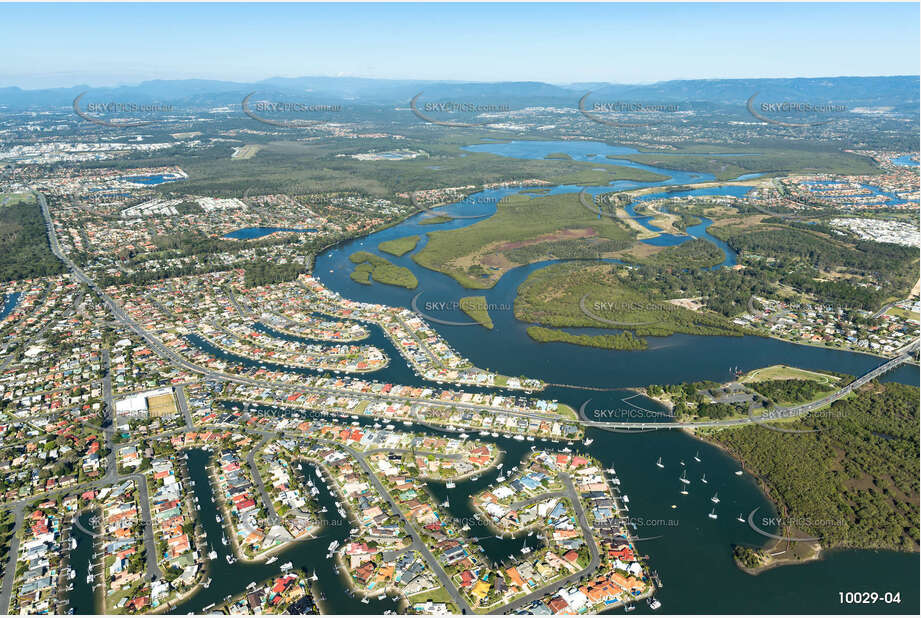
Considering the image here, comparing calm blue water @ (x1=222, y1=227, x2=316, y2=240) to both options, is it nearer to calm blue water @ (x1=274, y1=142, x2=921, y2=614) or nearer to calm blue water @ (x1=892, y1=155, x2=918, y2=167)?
calm blue water @ (x1=274, y1=142, x2=921, y2=614)

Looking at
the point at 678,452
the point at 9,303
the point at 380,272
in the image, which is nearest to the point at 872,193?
the point at 380,272

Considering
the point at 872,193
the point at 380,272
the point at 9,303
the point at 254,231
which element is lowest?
the point at 9,303

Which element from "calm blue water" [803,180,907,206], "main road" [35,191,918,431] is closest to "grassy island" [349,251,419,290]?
"main road" [35,191,918,431]

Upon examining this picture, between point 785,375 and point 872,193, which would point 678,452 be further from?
point 872,193

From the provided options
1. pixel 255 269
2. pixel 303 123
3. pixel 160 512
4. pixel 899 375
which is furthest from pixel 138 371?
pixel 303 123

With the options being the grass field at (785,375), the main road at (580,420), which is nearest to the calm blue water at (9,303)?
the main road at (580,420)

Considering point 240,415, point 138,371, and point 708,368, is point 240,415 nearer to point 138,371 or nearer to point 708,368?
point 138,371

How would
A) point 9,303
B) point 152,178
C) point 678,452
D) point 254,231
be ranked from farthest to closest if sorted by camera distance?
point 152,178 → point 254,231 → point 9,303 → point 678,452
